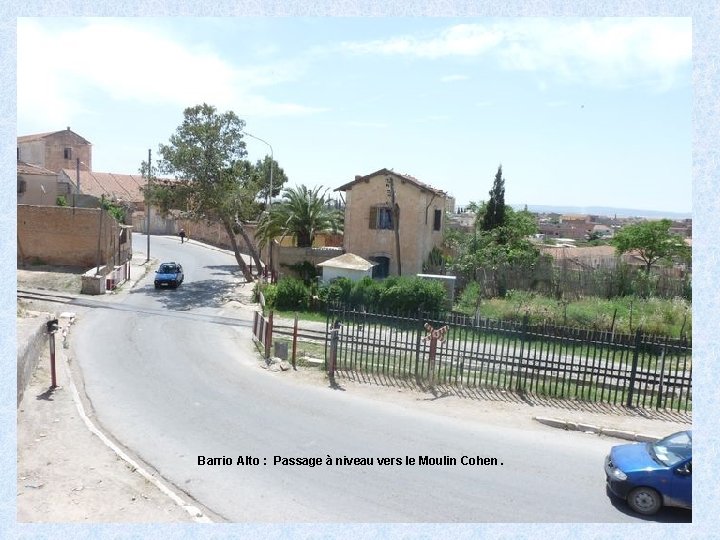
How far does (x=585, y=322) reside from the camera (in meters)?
22.3

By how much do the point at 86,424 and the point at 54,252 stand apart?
75.1ft

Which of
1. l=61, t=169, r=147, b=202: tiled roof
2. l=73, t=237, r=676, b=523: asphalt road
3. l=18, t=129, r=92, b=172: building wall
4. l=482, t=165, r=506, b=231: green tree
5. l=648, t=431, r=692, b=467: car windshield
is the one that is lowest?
l=73, t=237, r=676, b=523: asphalt road

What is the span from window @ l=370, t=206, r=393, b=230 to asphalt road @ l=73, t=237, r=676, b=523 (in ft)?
49.6

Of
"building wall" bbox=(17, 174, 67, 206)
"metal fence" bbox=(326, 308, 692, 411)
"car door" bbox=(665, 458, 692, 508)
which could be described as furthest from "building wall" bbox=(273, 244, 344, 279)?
"car door" bbox=(665, 458, 692, 508)

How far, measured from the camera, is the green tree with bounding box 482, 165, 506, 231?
40.9 meters

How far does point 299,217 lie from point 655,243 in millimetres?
20072

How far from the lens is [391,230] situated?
30422 mm

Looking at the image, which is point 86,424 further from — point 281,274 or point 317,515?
point 281,274

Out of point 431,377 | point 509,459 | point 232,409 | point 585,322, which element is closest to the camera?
point 509,459

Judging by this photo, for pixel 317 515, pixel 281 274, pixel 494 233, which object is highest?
pixel 494 233

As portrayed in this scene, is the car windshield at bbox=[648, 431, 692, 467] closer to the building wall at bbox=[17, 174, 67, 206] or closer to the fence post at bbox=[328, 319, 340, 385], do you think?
the fence post at bbox=[328, 319, 340, 385]

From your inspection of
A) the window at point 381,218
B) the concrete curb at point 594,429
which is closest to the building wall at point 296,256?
the window at point 381,218

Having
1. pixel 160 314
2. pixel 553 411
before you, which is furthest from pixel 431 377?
pixel 160 314

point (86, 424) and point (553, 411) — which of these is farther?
point (553, 411)
